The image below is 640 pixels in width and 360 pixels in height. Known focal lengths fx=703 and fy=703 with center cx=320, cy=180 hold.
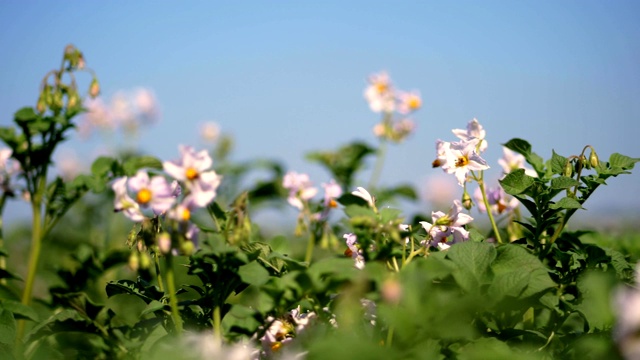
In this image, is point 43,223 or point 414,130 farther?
point 414,130

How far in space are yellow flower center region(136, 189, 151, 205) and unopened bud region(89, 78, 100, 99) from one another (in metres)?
2.12

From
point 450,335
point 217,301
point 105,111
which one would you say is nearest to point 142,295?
point 217,301

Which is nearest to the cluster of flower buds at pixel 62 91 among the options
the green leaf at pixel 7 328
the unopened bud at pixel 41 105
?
the unopened bud at pixel 41 105

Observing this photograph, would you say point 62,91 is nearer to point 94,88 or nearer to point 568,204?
point 94,88

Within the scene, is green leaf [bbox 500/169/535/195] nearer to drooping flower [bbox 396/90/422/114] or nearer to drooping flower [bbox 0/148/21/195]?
drooping flower [bbox 0/148/21/195]

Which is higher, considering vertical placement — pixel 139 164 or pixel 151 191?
pixel 139 164

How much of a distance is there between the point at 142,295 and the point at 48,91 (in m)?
1.64

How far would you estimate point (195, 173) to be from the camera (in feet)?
4.70

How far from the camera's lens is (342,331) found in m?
1.17

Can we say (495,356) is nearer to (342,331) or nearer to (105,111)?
(342,331)

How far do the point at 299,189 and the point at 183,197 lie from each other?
1.40 m

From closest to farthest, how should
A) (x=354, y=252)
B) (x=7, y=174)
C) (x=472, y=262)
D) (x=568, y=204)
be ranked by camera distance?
(x=472, y=262), (x=568, y=204), (x=354, y=252), (x=7, y=174)

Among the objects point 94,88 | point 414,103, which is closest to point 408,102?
point 414,103

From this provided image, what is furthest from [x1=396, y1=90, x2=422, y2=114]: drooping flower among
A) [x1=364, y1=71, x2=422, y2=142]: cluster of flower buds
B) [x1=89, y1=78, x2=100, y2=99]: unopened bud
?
[x1=89, y1=78, x2=100, y2=99]: unopened bud
